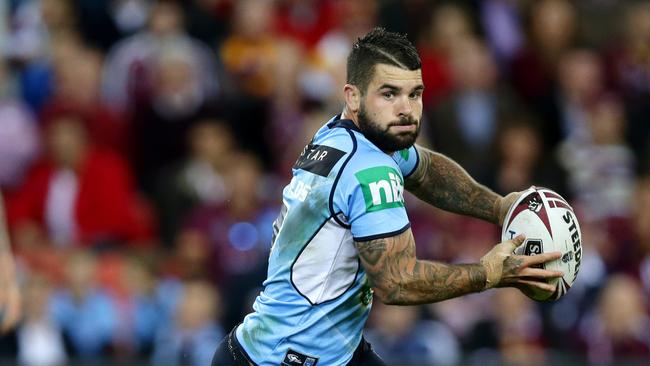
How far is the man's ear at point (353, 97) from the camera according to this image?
634 cm

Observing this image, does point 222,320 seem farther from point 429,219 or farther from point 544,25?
point 544,25

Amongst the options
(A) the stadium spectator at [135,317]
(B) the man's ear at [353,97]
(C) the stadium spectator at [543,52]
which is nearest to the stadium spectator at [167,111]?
(A) the stadium spectator at [135,317]

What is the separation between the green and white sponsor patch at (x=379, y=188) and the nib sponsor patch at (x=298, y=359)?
0.85 metres

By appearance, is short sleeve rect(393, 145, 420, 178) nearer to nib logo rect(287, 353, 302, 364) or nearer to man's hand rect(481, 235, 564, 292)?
man's hand rect(481, 235, 564, 292)

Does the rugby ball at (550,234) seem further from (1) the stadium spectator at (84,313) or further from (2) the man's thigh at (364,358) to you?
(1) the stadium spectator at (84,313)

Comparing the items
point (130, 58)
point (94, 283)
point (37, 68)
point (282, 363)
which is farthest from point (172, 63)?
point (282, 363)

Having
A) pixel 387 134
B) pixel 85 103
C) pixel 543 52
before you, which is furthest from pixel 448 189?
pixel 543 52

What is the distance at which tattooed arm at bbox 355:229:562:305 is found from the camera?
6078mm

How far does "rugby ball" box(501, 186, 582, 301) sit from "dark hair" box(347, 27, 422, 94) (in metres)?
0.92

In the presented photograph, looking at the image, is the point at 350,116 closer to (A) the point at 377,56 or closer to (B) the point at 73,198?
(A) the point at 377,56

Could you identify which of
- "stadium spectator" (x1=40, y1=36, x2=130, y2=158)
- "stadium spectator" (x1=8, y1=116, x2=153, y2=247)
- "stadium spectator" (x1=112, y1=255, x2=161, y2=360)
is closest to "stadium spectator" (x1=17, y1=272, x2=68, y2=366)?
"stadium spectator" (x1=112, y1=255, x2=161, y2=360)

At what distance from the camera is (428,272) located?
6.15 m

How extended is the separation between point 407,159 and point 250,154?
20.6ft

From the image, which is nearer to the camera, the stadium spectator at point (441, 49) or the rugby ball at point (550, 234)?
the rugby ball at point (550, 234)
